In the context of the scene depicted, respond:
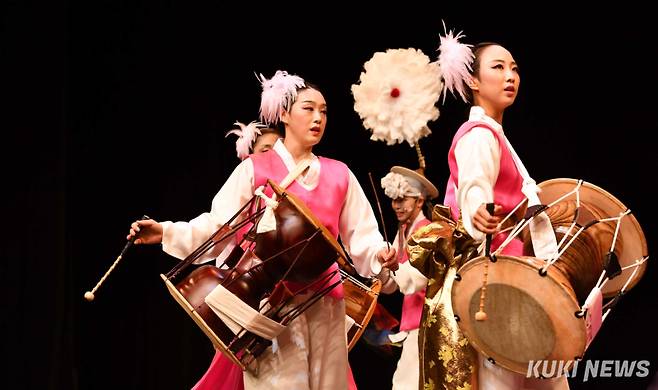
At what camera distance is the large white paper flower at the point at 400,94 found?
338 centimetres

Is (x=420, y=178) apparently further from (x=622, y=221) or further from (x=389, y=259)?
(x=622, y=221)

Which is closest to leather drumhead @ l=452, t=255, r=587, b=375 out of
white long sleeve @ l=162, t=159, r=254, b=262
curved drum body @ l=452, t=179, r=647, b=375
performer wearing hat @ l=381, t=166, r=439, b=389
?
curved drum body @ l=452, t=179, r=647, b=375

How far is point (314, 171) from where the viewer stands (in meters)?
3.45

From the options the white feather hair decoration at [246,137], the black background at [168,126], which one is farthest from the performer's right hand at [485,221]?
the black background at [168,126]

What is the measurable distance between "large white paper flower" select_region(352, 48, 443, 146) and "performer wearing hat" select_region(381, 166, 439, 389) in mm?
1082

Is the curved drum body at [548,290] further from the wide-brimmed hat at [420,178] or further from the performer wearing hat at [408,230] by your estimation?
the wide-brimmed hat at [420,178]

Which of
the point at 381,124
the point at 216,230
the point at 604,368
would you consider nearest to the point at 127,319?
the point at 216,230

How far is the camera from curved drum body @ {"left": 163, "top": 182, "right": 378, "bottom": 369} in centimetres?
305

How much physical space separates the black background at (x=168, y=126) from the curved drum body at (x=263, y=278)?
67.0 inches

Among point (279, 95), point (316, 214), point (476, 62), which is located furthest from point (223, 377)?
point (476, 62)

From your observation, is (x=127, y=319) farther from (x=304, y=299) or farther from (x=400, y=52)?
(x=400, y=52)

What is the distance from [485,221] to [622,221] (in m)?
0.57

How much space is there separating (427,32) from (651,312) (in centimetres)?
189

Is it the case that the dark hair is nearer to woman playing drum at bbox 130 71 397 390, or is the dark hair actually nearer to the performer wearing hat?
woman playing drum at bbox 130 71 397 390
